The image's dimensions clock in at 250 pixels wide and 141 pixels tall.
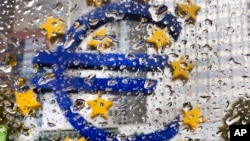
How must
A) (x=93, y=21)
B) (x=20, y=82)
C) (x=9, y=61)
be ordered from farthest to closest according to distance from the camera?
1. (x=93, y=21)
2. (x=20, y=82)
3. (x=9, y=61)

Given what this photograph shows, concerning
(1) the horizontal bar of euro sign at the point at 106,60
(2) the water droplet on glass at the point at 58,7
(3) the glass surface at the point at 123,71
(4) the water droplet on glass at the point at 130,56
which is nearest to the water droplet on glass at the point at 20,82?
(3) the glass surface at the point at 123,71

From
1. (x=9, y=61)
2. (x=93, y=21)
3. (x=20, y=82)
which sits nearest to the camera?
(x=9, y=61)

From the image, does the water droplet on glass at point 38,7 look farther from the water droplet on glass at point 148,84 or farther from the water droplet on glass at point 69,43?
the water droplet on glass at point 148,84

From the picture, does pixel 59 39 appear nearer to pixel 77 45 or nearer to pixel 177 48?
pixel 77 45

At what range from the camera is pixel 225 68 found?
70.9 inches

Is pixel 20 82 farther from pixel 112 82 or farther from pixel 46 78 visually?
pixel 112 82

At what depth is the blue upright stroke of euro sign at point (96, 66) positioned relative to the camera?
1.77 metres

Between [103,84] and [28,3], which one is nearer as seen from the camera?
[28,3]

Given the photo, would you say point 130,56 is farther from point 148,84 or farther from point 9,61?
point 9,61

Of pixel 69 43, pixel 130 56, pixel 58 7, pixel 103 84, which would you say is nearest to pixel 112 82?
pixel 103 84

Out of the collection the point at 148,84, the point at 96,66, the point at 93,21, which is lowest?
the point at 148,84

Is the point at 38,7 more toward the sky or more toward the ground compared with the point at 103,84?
more toward the sky

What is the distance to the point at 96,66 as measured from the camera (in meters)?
1.85

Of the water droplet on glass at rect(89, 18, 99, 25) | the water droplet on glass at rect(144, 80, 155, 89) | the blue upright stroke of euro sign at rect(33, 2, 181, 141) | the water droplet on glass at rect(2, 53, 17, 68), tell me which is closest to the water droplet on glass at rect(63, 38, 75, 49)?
the blue upright stroke of euro sign at rect(33, 2, 181, 141)
